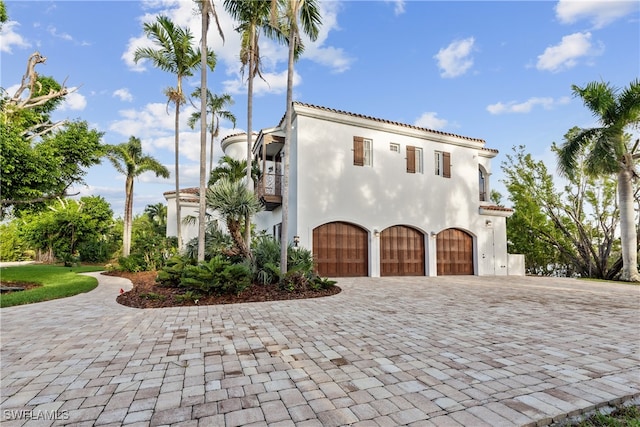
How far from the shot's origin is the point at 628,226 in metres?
14.7

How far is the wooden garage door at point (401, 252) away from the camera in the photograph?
1471cm

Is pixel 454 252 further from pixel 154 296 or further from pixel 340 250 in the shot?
pixel 154 296

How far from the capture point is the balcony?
1420cm

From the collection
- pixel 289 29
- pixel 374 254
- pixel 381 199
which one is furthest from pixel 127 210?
pixel 289 29

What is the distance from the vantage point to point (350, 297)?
8.53m

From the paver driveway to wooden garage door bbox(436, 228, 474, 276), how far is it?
9.53m

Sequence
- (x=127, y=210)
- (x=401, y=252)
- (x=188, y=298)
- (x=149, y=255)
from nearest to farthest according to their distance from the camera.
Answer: (x=188, y=298)
(x=401, y=252)
(x=149, y=255)
(x=127, y=210)

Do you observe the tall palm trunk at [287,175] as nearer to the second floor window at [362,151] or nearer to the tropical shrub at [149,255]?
the second floor window at [362,151]

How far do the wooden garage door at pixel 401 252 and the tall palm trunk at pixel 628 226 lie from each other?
9.50 m

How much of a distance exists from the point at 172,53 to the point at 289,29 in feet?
21.6

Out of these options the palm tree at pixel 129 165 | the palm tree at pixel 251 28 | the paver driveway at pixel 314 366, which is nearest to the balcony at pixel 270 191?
the palm tree at pixel 251 28

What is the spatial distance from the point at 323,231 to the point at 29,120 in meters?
13.8

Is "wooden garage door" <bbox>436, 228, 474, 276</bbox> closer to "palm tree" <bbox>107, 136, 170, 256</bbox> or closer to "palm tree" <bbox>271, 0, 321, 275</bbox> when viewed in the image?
"palm tree" <bbox>271, 0, 321, 275</bbox>

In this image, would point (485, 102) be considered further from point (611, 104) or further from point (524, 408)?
point (524, 408)
